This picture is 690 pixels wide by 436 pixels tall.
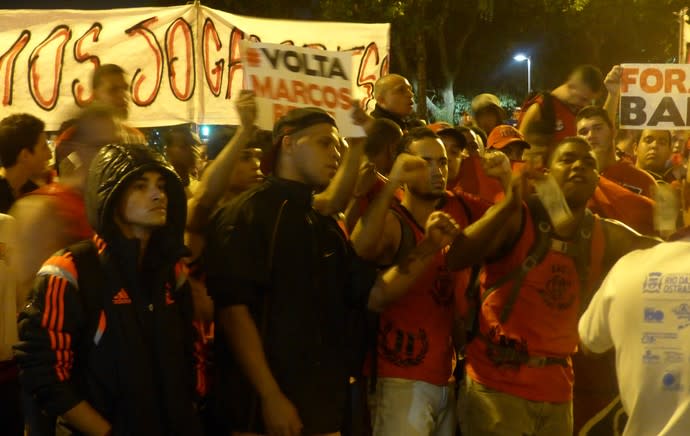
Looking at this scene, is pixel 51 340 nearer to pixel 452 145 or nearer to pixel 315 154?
pixel 315 154

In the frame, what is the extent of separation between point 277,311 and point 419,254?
810 mm

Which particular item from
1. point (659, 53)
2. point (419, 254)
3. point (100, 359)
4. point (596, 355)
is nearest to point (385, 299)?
point (419, 254)

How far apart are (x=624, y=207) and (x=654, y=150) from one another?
2.50m

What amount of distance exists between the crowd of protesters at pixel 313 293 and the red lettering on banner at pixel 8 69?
209 centimetres

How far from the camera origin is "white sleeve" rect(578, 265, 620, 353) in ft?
13.9

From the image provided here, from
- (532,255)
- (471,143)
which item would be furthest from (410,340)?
(471,143)

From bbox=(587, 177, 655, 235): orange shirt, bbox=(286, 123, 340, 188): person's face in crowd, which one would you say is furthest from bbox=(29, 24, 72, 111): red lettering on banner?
bbox=(587, 177, 655, 235): orange shirt

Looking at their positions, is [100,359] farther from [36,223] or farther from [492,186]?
[492,186]

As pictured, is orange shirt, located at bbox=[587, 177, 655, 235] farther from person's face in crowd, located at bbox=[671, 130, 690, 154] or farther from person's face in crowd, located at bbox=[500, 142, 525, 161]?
person's face in crowd, located at bbox=[671, 130, 690, 154]

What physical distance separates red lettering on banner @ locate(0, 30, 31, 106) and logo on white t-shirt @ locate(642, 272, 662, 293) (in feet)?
19.6

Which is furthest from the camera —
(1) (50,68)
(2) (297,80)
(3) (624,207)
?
(1) (50,68)

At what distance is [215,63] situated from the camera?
936 cm

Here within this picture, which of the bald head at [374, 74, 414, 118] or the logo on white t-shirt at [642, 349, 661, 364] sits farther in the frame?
the bald head at [374, 74, 414, 118]

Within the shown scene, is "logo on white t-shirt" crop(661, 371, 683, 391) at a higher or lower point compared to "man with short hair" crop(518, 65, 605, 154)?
lower
